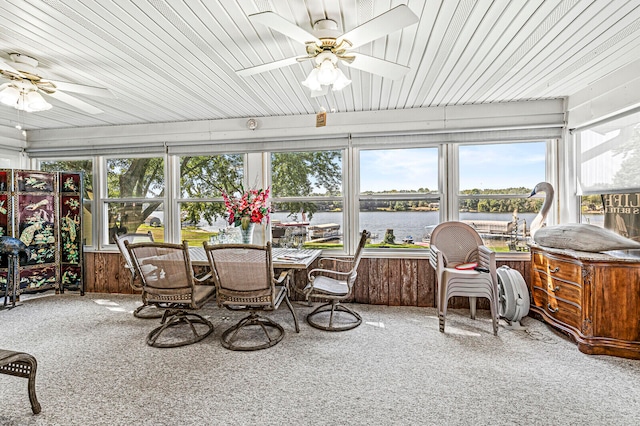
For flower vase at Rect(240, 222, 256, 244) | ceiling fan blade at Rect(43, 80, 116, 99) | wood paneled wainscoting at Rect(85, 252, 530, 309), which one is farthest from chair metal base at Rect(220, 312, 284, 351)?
ceiling fan blade at Rect(43, 80, 116, 99)

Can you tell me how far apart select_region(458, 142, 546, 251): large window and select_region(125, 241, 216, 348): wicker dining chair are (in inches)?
130

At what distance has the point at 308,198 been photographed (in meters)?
4.39

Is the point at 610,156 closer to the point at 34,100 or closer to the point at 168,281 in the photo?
the point at 168,281

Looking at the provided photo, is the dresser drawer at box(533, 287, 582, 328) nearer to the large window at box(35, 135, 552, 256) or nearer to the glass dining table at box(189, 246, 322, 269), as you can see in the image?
the large window at box(35, 135, 552, 256)

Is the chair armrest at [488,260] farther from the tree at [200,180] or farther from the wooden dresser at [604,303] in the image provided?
the tree at [200,180]

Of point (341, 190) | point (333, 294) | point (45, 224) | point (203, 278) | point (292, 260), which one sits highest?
point (341, 190)

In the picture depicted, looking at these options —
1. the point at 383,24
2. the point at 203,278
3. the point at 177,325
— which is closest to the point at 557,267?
the point at 383,24

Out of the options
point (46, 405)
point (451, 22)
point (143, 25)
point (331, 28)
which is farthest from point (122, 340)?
point (451, 22)

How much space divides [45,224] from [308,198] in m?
3.77

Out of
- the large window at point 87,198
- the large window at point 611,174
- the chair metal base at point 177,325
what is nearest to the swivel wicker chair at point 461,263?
the large window at point 611,174

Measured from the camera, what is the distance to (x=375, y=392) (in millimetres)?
2166

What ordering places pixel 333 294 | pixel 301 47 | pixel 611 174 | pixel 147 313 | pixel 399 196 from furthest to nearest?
pixel 399 196 < pixel 147 313 < pixel 333 294 < pixel 611 174 < pixel 301 47

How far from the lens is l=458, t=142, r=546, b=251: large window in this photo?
156 inches

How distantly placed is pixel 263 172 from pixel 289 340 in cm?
238
